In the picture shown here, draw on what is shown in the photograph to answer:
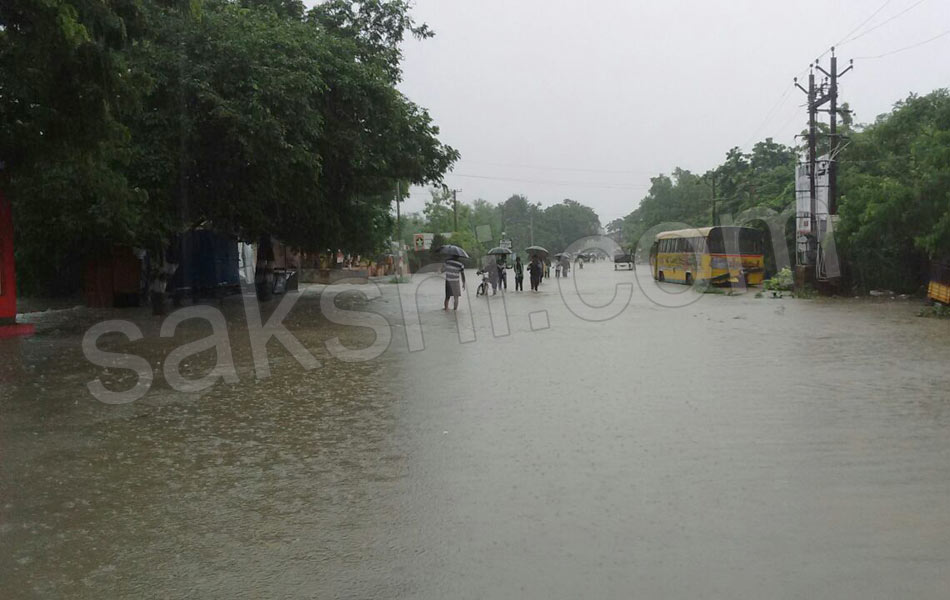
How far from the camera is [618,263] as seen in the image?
73188 millimetres

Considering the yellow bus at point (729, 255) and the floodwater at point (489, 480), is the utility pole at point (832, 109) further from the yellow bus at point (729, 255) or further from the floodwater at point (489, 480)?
the floodwater at point (489, 480)

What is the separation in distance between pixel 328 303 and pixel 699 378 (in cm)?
1694

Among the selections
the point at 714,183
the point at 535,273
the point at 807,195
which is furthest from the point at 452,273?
the point at 714,183

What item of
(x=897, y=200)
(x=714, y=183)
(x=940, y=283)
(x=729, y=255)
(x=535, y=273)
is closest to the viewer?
(x=940, y=283)

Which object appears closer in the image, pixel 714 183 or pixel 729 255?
pixel 729 255

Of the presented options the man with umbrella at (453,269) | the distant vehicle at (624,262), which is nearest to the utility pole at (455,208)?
the distant vehicle at (624,262)

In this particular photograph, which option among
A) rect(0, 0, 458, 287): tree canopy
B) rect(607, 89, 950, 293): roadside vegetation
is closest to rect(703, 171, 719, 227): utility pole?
rect(607, 89, 950, 293): roadside vegetation

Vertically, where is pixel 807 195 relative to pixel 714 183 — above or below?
below

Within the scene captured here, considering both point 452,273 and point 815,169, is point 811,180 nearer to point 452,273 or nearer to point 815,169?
point 815,169

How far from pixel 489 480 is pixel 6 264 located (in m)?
12.9

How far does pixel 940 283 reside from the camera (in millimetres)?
19844

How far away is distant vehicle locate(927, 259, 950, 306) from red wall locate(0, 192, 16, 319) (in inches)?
780

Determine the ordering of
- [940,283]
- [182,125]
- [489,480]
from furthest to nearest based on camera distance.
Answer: [940,283] < [182,125] < [489,480]

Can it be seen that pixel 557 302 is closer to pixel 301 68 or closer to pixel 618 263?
pixel 301 68
